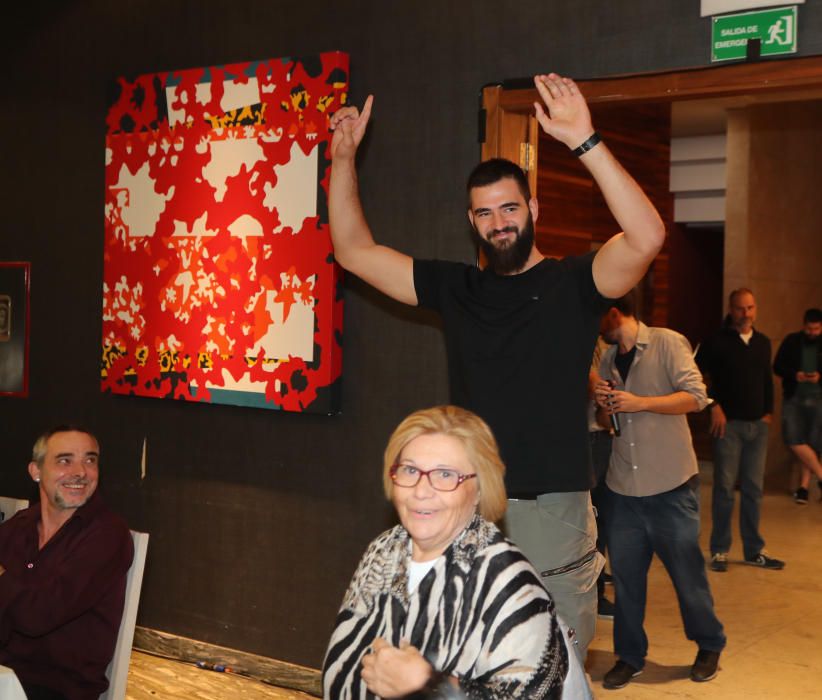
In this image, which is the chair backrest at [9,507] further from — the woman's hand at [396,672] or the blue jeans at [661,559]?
the blue jeans at [661,559]

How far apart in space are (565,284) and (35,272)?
Answer: 349 centimetres

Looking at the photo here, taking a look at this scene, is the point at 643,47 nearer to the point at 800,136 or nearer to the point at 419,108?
the point at 419,108

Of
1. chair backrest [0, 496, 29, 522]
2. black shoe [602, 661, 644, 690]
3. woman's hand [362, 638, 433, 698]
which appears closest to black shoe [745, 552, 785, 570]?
black shoe [602, 661, 644, 690]

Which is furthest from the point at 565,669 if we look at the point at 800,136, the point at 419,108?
the point at 800,136

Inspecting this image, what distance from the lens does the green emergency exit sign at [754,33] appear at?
3.50 m

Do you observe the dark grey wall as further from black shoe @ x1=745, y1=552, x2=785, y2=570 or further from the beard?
black shoe @ x1=745, y1=552, x2=785, y2=570

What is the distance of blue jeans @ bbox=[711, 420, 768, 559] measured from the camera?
6.99 m

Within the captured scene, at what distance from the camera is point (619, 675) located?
4730mm

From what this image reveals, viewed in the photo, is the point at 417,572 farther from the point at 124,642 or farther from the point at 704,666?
the point at 704,666

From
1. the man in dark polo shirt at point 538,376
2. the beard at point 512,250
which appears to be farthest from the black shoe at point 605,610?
the beard at point 512,250

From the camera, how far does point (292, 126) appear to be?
14.9 feet

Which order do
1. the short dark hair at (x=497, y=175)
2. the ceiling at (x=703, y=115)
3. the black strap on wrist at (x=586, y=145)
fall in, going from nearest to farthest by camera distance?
1. the black strap on wrist at (x=586, y=145)
2. the short dark hair at (x=497, y=175)
3. the ceiling at (x=703, y=115)

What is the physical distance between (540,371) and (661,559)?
2.23 m

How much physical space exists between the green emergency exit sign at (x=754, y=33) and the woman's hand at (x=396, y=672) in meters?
2.35
